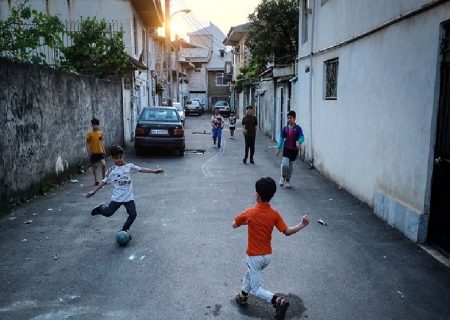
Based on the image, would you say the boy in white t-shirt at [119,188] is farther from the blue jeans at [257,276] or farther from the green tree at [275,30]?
the green tree at [275,30]

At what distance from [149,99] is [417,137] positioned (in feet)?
75.5

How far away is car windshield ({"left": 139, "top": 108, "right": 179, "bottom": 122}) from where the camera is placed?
50.4ft

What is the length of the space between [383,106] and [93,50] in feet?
37.6

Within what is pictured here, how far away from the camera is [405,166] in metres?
6.25

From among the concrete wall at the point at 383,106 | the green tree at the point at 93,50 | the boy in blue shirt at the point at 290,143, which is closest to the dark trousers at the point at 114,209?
the concrete wall at the point at 383,106

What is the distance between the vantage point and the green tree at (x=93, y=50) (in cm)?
1520

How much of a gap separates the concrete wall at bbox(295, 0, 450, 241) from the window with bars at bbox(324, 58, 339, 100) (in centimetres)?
20

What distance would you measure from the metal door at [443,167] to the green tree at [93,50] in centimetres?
1242

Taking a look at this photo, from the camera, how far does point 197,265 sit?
5.13 meters

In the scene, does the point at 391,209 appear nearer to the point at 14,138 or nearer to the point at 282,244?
the point at 282,244

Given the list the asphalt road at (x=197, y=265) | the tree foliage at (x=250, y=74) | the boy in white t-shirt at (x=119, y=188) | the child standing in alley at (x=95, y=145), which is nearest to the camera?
the asphalt road at (x=197, y=265)

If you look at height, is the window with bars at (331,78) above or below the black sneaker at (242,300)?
above

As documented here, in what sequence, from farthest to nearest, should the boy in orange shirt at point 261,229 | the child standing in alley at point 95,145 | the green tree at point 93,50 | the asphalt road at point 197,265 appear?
the green tree at point 93,50 → the child standing in alley at point 95,145 → the asphalt road at point 197,265 → the boy in orange shirt at point 261,229

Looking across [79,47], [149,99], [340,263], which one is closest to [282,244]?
[340,263]
